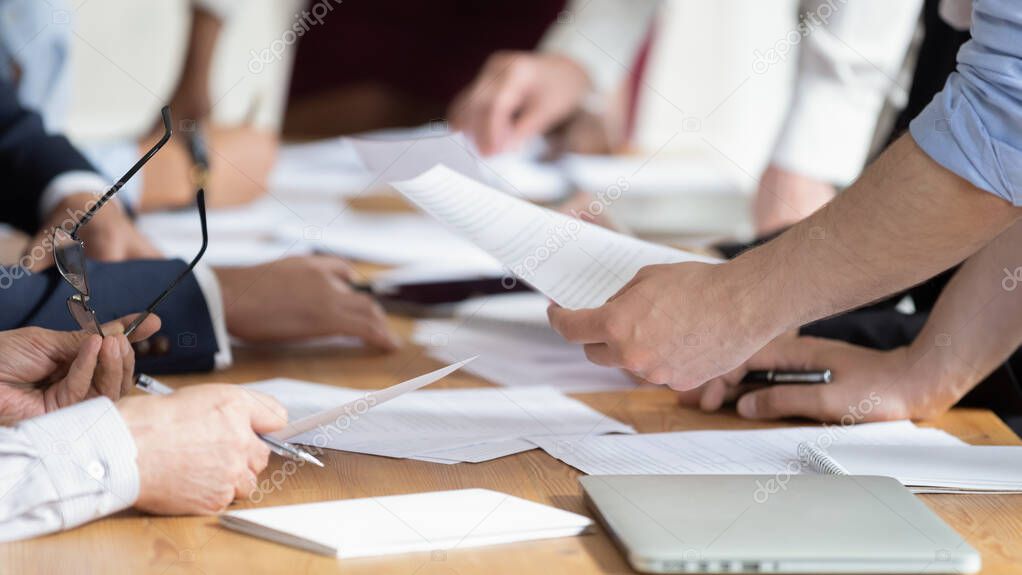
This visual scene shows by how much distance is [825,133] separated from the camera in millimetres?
2006

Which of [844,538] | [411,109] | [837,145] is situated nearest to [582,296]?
[844,538]

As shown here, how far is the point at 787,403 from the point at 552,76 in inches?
49.6

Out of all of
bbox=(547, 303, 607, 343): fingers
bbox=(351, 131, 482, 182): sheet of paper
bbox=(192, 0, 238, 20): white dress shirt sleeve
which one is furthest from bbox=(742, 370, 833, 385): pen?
bbox=(192, 0, 238, 20): white dress shirt sleeve

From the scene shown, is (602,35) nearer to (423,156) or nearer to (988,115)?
(423,156)

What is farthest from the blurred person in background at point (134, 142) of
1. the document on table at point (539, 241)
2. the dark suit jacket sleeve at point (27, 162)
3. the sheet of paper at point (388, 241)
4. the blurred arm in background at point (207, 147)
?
the document on table at point (539, 241)

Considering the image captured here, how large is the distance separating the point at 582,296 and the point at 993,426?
434 mm

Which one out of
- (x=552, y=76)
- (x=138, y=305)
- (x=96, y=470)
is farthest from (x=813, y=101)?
(x=96, y=470)

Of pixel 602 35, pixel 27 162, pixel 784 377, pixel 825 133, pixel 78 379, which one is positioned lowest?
pixel 784 377

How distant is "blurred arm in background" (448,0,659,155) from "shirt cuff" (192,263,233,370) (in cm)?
87

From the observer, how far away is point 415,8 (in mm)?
3258

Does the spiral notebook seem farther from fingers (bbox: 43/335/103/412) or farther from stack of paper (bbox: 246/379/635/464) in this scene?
fingers (bbox: 43/335/103/412)

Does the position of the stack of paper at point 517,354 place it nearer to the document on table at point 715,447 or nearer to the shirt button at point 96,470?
A: the document on table at point 715,447

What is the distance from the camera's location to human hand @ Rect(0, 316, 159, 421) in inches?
35.1

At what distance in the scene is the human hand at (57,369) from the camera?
2.93 feet
